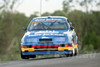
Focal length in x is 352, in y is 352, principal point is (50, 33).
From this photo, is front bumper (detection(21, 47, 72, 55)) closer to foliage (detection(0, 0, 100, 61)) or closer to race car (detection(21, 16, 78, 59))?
race car (detection(21, 16, 78, 59))

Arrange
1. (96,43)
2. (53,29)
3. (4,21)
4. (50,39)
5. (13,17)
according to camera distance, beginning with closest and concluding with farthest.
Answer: (50,39)
(53,29)
(13,17)
(4,21)
(96,43)

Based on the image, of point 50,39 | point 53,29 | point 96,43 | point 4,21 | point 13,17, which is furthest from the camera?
point 96,43

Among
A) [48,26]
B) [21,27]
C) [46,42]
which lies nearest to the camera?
[46,42]

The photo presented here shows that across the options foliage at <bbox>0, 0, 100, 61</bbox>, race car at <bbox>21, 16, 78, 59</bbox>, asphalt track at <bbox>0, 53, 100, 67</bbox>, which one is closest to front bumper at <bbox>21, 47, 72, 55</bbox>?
race car at <bbox>21, 16, 78, 59</bbox>

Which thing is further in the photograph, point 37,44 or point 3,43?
point 3,43

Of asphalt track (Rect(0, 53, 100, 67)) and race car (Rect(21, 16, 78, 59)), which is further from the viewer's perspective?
race car (Rect(21, 16, 78, 59))

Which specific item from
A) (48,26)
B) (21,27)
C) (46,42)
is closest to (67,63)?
(46,42)

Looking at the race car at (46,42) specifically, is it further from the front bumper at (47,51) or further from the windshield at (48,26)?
the windshield at (48,26)

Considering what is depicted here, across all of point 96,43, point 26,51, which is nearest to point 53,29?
point 26,51

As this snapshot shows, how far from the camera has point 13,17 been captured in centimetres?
4972

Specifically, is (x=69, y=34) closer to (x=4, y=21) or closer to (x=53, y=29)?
(x=53, y=29)

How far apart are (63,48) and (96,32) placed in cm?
9283

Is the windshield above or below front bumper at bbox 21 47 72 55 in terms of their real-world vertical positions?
above

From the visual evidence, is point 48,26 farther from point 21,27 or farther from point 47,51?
point 21,27
